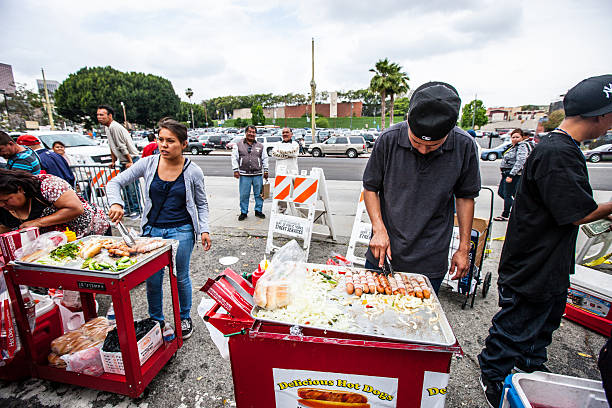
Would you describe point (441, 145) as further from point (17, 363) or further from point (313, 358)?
point (17, 363)

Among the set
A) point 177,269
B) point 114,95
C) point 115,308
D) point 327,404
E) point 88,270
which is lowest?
point 327,404

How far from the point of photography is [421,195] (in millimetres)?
1966

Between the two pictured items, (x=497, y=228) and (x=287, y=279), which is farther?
(x=497, y=228)

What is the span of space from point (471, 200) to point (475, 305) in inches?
90.4

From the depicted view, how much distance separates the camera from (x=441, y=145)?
1903 millimetres

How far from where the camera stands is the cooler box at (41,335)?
246 centimetres

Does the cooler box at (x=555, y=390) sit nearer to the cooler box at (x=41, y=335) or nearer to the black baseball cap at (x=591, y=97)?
the black baseball cap at (x=591, y=97)

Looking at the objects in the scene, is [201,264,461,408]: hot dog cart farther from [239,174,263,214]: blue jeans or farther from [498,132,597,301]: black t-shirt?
[239,174,263,214]: blue jeans

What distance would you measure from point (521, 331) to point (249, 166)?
5.67 m

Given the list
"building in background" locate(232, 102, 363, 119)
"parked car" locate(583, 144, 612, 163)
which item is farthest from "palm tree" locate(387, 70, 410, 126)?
"building in background" locate(232, 102, 363, 119)

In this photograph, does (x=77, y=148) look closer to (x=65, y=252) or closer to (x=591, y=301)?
(x=65, y=252)

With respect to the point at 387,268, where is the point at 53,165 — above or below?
above

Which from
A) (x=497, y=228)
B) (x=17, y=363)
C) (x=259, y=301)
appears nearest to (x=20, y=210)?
(x=17, y=363)

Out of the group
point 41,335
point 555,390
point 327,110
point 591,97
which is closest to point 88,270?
point 41,335
